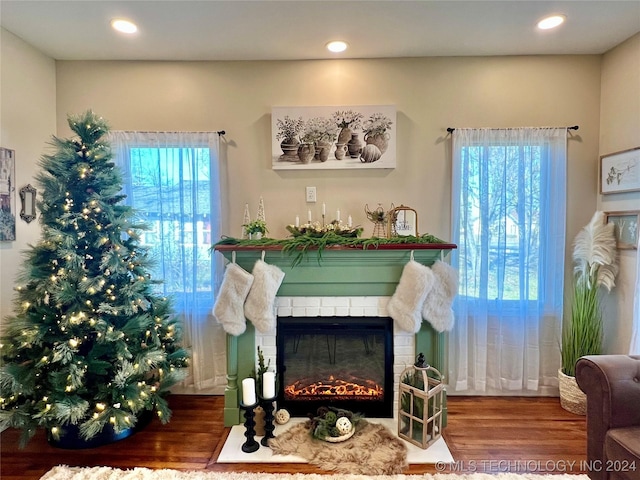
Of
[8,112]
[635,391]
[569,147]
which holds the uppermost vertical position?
[8,112]

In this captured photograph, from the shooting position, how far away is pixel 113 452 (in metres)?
2.08

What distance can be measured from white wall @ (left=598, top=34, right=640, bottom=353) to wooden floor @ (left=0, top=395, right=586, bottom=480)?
2.37 feet

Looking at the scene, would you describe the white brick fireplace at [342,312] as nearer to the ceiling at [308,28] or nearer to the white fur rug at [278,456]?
the white fur rug at [278,456]

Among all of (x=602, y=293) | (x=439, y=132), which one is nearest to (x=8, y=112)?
(x=439, y=132)

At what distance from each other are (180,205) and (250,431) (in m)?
1.65

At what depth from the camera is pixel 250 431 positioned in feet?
6.91

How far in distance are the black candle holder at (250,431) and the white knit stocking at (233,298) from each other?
0.46 metres

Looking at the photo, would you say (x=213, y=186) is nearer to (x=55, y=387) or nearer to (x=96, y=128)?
(x=96, y=128)

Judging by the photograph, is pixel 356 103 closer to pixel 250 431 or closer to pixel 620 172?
pixel 620 172

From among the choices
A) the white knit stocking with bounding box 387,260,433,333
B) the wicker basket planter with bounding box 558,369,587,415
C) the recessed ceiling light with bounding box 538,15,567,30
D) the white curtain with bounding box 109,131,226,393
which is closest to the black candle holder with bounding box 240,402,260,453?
the white curtain with bounding box 109,131,226,393

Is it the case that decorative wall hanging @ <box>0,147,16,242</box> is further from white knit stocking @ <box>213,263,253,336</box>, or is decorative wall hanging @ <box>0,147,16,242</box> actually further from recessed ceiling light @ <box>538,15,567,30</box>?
recessed ceiling light @ <box>538,15,567,30</box>

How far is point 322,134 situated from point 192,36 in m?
1.08

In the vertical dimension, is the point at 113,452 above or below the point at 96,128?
below

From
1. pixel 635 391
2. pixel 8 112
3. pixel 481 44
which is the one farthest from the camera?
pixel 481 44
